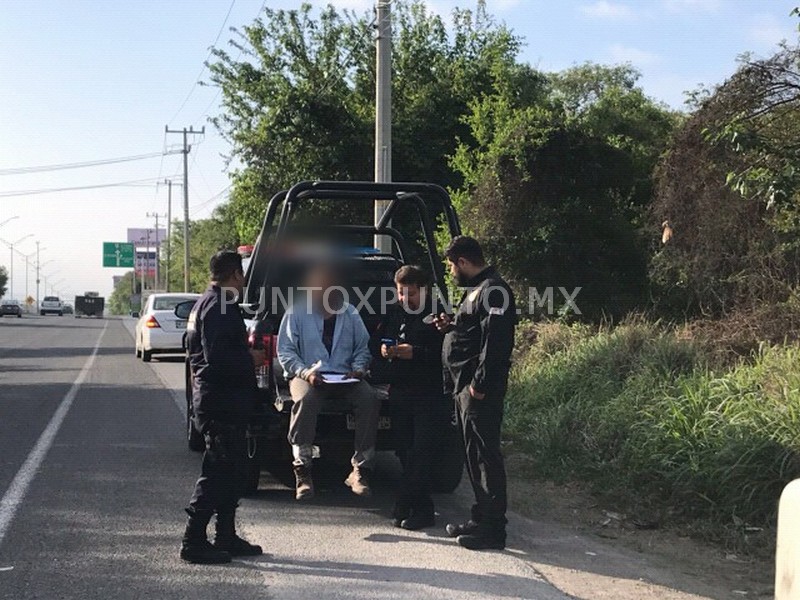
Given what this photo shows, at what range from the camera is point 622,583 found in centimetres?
511

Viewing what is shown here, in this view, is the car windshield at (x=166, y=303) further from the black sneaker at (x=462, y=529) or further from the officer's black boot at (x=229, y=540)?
the officer's black boot at (x=229, y=540)

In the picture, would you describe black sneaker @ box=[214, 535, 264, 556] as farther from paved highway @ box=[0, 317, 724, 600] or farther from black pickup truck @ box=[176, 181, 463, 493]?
black pickup truck @ box=[176, 181, 463, 493]

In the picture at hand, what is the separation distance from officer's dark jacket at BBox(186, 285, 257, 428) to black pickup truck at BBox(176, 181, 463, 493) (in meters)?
0.67

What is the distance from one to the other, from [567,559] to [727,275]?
6.27 metres

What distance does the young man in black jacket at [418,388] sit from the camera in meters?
6.11

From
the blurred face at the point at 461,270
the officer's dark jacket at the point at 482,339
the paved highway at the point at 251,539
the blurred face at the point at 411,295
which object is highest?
the blurred face at the point at 461,270

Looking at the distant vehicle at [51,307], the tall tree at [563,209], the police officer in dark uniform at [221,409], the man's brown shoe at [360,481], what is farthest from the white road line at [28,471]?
the distant vehicle at [51,307]

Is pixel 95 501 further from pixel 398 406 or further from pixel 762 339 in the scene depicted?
pixel 762 339

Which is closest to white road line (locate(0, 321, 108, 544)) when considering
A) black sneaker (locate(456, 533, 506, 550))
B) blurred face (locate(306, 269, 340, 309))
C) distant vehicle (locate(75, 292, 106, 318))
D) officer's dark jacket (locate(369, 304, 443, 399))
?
A: blurred face (locate(306, 269, 340, 309))

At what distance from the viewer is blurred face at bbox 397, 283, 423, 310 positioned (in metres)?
6.13

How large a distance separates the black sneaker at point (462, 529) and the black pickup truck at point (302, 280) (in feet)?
2.02

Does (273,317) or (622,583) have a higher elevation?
(273,317)

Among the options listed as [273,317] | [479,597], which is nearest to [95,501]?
[273,317]

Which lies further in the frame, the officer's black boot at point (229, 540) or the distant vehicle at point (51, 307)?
the distant vehicle at point (51, 307)
